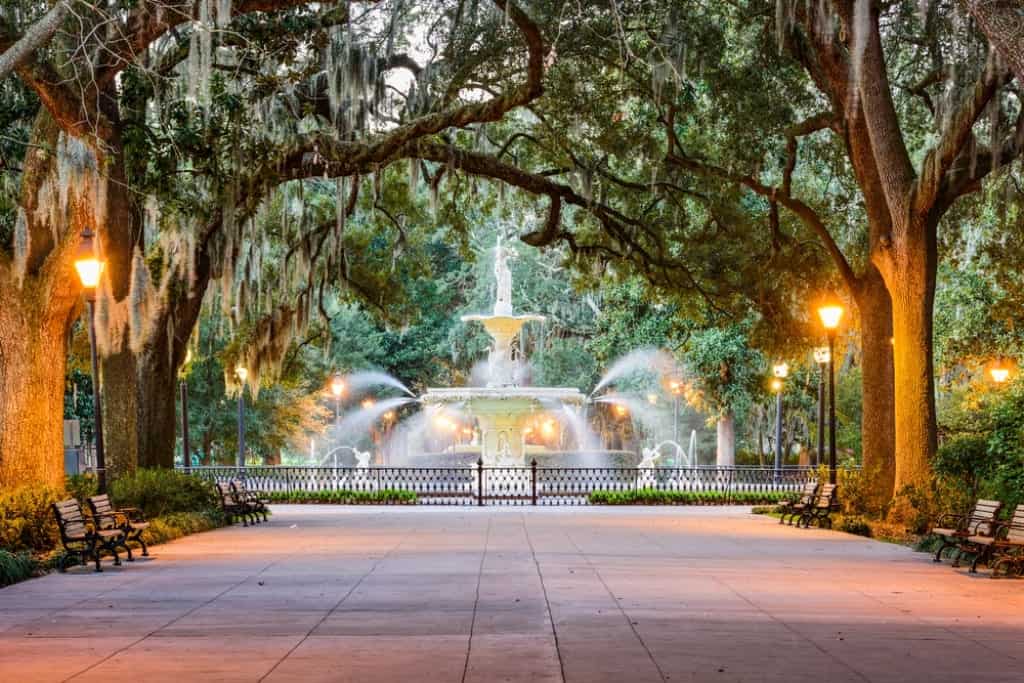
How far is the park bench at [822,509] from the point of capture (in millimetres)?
23547

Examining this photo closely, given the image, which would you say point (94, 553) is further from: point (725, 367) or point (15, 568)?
point (725, 367)

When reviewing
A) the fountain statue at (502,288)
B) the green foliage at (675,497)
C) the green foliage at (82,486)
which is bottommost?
the green foliage at (675,497)

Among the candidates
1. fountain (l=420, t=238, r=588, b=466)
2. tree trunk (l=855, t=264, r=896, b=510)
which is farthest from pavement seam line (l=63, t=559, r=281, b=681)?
fountain (l=420, t=238, r=588, b=466)

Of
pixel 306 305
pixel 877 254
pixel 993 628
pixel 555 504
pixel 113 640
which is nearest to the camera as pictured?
pixel 113 640

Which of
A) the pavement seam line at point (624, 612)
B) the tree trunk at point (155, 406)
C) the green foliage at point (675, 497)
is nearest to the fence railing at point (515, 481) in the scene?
the green foliage at point (675, 497)

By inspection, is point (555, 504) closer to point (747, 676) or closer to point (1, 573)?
point (1, 573)

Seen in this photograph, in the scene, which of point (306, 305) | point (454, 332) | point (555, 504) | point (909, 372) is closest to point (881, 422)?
point (909, 372)

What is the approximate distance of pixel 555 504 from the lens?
33.1 m

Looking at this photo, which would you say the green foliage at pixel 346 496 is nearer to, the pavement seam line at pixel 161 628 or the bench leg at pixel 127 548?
the bench leg at pixel 127 548

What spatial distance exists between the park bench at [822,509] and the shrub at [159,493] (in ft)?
35.8

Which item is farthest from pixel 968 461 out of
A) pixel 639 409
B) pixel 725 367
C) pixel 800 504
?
pixel 639 409

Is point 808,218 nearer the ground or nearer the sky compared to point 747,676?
nearer the sky

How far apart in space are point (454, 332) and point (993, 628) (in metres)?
51.9

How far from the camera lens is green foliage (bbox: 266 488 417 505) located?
33938mm
